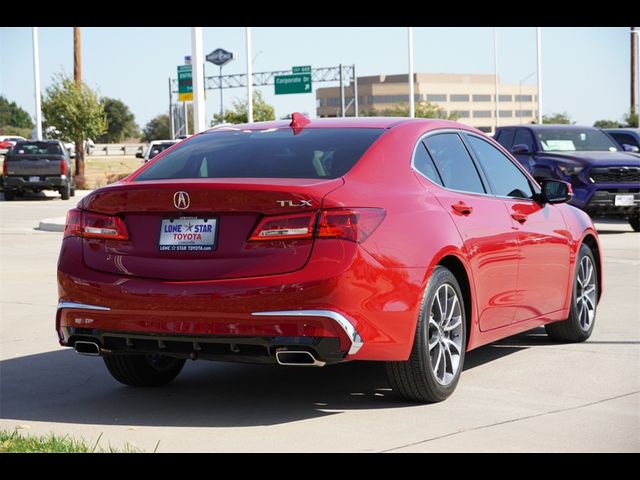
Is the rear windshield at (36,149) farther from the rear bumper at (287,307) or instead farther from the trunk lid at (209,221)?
the rear bumper at (287,307)

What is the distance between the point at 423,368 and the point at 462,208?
108 centimetres

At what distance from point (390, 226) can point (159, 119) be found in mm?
144173

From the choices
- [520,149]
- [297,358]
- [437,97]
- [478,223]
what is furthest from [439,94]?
[297,358]

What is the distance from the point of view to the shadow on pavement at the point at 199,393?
6352mm

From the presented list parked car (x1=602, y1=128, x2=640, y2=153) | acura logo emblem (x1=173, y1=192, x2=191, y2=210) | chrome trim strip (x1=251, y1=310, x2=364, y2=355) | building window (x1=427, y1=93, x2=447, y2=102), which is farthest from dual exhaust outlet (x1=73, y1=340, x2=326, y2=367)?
building window (x1=427, y1=93, x2=447, y2=102)

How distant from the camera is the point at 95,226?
6.34 meters

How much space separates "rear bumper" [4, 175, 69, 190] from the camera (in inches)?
1426

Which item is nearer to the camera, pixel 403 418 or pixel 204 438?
pixel 204 438

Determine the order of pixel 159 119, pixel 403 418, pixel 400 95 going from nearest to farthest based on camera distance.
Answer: pixel 403 418, pixel 159 119, pixel 400 95

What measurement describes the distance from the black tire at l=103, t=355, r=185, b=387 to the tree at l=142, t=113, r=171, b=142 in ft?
451
